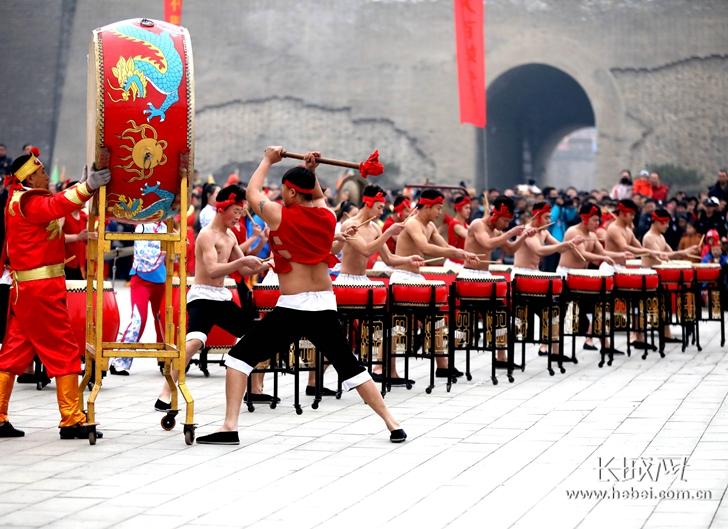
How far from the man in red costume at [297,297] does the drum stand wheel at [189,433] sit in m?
0.09

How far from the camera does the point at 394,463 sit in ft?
23.5

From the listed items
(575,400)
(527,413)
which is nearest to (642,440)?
(527,413)

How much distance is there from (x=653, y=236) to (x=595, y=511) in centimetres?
937

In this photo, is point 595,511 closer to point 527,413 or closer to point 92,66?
point 527,413

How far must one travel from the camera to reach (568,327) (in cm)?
1254

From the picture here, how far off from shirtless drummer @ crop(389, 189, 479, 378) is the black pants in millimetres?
3053

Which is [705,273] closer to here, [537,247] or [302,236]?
[537,247]

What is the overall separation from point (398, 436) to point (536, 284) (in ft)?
13.8

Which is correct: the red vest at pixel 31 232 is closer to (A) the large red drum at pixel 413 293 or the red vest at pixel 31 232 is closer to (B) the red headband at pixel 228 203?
(B) the red headband at pixel 228 203

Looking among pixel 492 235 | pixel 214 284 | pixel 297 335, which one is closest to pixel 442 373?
pixel 492 235

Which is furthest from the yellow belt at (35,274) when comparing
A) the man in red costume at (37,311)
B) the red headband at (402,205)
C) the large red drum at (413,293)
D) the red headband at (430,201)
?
the red headband at (402,205)

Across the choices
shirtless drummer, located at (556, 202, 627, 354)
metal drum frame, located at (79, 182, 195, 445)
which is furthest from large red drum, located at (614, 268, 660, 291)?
metal drum frame, located at (79, 182, 195, 445)

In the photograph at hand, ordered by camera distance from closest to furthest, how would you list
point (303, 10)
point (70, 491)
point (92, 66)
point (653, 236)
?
1. point (70, 491)
2. point (92, 66)
3. point (653, 236)
4. point (303, 10)

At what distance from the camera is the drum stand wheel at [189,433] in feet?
25.3
